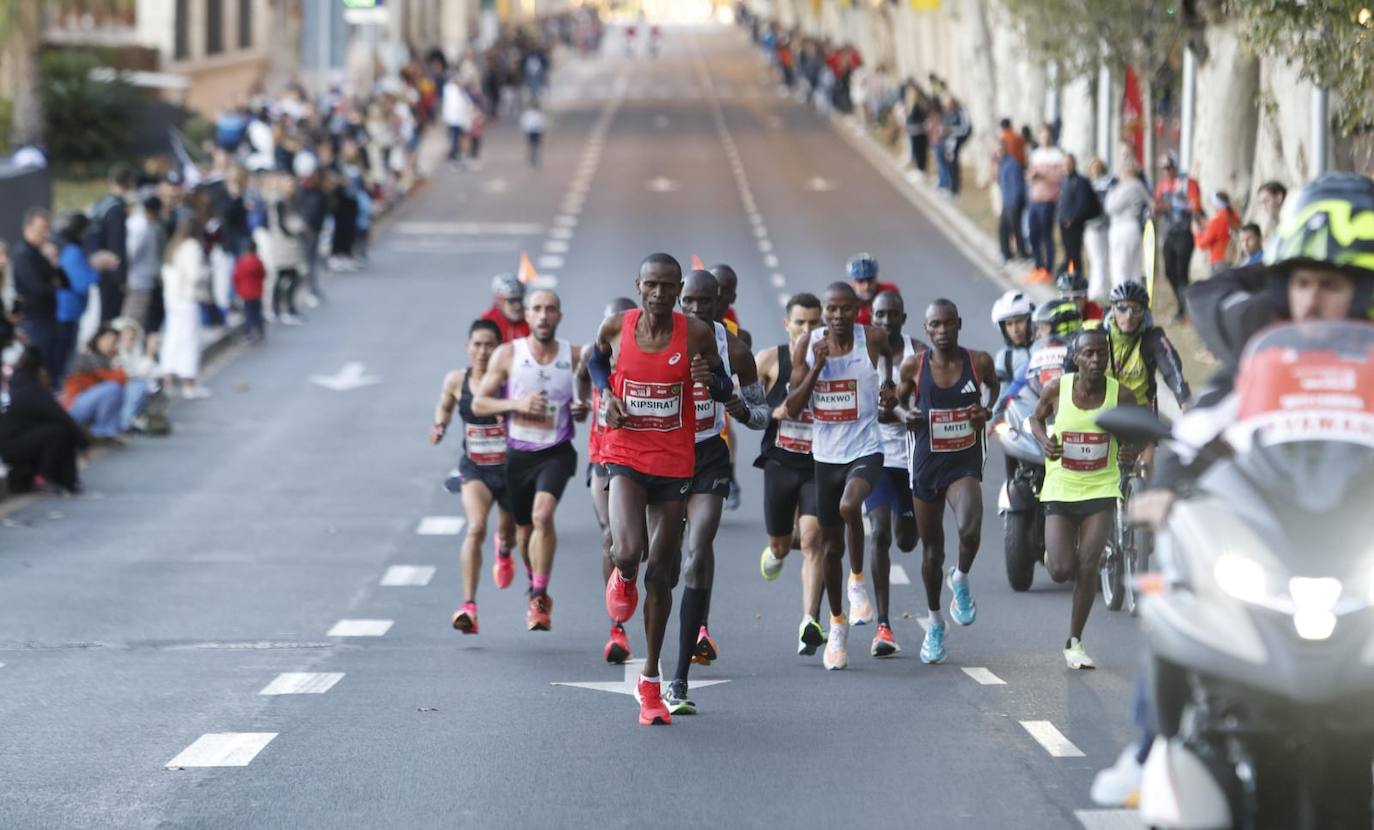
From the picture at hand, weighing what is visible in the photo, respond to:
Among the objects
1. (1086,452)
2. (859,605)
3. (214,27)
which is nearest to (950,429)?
(1086,452)

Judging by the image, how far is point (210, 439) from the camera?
24.1 metres

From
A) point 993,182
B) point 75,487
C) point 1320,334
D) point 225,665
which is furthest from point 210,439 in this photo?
point 993,182

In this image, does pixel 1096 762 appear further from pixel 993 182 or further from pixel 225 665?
pixel 993 182

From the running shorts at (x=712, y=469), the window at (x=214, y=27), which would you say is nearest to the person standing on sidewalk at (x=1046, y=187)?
the running shorts at (x=712, y=469)

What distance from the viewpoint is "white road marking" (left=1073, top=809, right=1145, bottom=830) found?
8.63 meters

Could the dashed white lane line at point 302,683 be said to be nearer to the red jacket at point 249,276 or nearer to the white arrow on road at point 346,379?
the white arrow on road at point 346,379

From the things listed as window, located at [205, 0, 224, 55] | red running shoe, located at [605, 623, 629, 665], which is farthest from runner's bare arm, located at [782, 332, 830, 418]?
window, located at [205, 0, 224, 55]

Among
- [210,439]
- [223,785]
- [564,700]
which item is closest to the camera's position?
[223,785]

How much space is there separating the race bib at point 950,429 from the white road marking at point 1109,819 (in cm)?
395

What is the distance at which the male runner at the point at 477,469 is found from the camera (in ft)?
45.9

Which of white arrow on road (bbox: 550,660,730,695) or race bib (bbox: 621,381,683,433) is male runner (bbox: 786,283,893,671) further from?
race bib (bbox: 621,381,683,433)

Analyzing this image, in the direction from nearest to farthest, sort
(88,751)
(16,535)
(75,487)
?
1. (88,751)
2. (16,535)
3. (75,487)

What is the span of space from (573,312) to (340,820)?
23.7 metres

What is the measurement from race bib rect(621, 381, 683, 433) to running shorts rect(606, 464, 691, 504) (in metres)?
0.19
